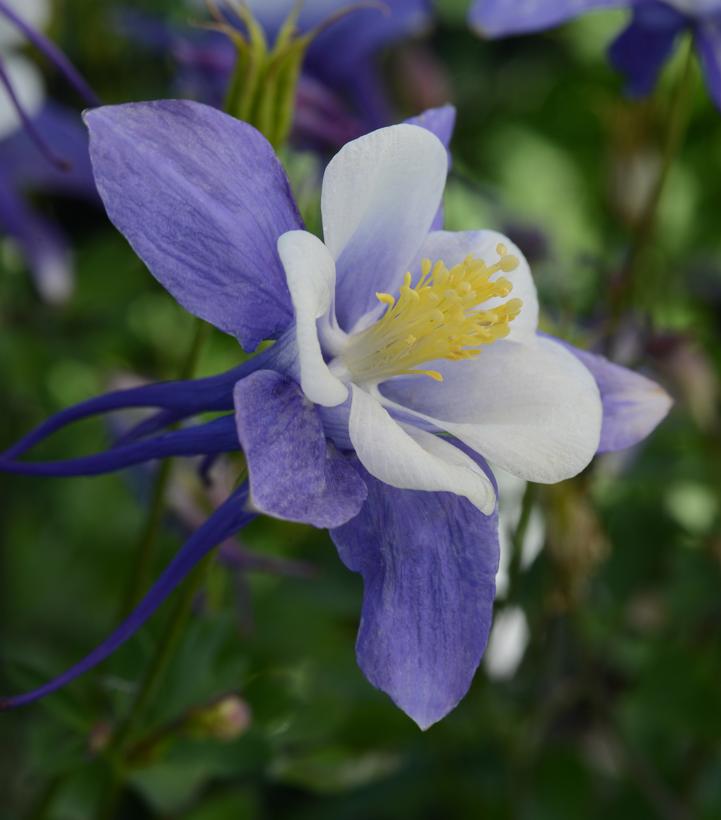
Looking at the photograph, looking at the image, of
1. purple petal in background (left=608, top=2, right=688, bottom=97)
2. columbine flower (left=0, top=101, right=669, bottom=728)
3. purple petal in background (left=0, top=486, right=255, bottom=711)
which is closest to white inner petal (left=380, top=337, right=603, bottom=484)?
columbine flower (left=0, top=101, right=669, bottom=728)

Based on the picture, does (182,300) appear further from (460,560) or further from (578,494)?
(578,494)

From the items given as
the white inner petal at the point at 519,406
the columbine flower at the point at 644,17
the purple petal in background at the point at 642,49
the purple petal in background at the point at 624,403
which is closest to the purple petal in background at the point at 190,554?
the white inner petal at the point at 519,406

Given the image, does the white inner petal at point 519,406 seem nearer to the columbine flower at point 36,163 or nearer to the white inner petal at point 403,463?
the white inner petal at point 403,463

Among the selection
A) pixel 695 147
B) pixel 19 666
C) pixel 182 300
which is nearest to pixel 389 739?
pixel 19 666

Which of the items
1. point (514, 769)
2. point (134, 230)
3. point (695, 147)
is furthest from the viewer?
point (695, 147)

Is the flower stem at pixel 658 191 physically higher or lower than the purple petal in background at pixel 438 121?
lower

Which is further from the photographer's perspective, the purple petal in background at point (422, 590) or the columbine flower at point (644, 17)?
the columbine flower at point (644, 17)
